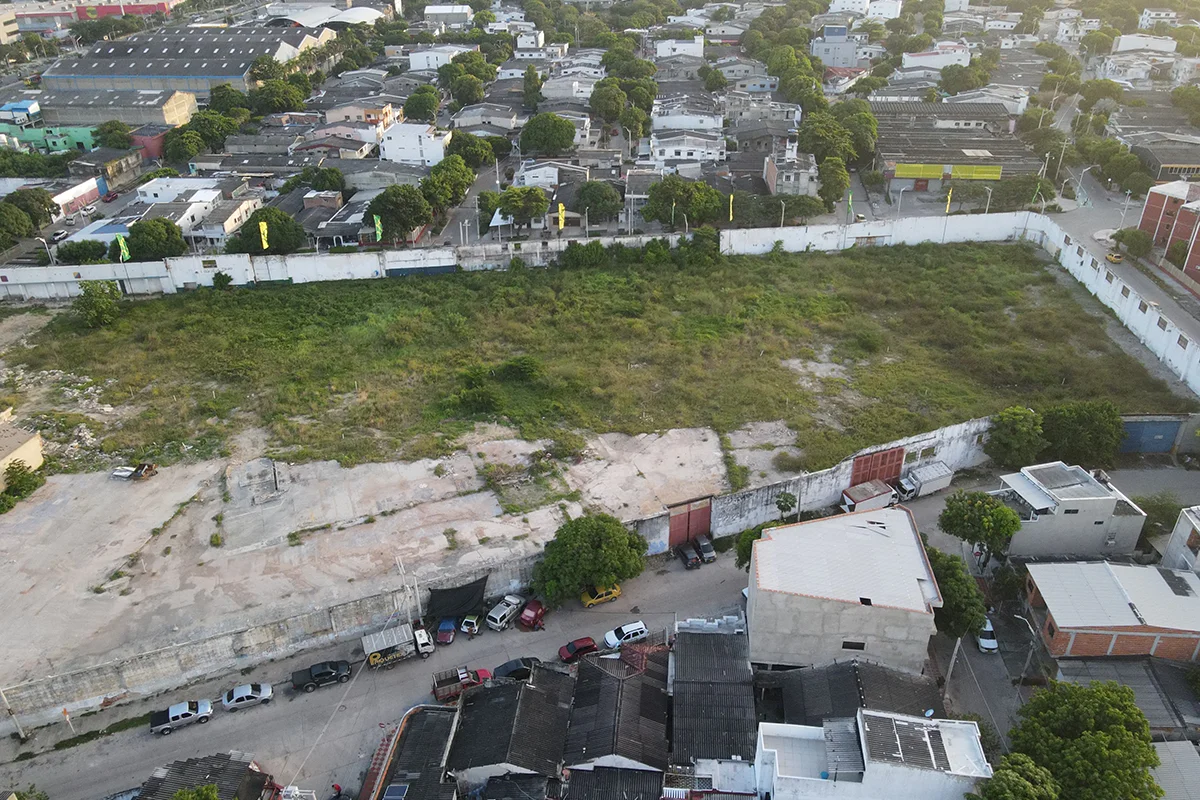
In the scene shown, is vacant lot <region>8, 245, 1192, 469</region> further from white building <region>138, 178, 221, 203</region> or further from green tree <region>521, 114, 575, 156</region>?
green tree <region>521, 114, 575, 156</region>

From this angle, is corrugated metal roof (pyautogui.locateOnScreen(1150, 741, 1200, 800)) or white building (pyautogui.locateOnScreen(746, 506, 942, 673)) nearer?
corrugated metal roof (pyautogui.locateOnScreen(1150, 741, 1200, 800))

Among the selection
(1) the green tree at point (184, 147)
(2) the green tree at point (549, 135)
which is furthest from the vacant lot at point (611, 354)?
(1) the green tree at point (184, 147)

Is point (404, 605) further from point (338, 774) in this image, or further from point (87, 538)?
point (87, 538)

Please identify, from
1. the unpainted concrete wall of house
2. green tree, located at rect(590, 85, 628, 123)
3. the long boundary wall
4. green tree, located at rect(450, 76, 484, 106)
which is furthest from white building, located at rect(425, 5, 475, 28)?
the unpainted concrete wall of house

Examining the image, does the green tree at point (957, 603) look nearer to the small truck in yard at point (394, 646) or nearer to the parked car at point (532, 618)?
the parked car at point (532, 618)

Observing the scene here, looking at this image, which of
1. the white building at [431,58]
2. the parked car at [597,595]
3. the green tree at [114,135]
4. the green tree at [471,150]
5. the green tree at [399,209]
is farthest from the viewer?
the white building at [431,58]

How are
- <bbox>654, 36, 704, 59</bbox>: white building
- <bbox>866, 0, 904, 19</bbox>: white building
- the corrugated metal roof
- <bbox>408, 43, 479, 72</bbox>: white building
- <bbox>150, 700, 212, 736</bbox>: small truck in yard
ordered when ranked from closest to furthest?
the corrugated metal roof, <bbox>150, 700, 212, 736</bbox>: small truck in yard, <bbox>408, 43, 479, 72</bbox>: white building, <bbox>654, 36, 704, 59</bbox>: white building, <bbox>866, 0, 904, 19</bbox>: white building

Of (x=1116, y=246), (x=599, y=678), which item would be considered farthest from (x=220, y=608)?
(x=1116, y=246)
